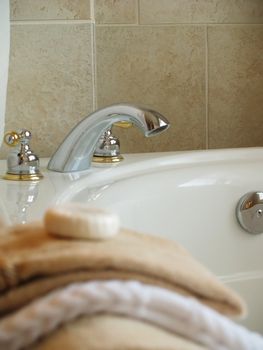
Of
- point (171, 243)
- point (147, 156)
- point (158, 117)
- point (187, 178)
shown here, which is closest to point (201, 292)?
point (171, 243)

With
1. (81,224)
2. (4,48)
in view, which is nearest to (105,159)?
(4,48)

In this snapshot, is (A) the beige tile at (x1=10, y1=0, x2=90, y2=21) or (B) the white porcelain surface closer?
(B) the white porcelain surface

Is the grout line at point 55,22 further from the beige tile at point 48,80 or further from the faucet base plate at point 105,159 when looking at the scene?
the faucet base plate at point 105,159

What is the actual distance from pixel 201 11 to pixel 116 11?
0.56 feet

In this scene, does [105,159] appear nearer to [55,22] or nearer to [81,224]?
[55,22]

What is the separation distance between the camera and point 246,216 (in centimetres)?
126

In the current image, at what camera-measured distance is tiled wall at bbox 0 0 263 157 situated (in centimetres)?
130

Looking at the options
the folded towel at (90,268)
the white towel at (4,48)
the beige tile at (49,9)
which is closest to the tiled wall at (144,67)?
the beige tile at (49,9)

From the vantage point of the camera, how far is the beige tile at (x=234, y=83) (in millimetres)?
1517

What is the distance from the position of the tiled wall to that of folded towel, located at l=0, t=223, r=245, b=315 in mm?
885

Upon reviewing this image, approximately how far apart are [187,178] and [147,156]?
4.8 inches

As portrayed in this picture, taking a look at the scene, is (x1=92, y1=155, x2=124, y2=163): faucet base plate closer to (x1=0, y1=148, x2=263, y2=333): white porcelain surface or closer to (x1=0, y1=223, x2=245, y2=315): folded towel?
(x1=0, y1=148, x2=263, y2=333): white porcelain surface

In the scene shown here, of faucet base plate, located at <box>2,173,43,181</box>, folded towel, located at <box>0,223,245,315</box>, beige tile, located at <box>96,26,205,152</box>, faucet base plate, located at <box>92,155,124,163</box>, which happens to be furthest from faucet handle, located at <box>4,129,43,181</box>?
folded towel, located at <box>0,223,245,315</box>

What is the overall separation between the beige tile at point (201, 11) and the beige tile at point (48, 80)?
0.69 feet
